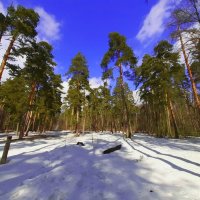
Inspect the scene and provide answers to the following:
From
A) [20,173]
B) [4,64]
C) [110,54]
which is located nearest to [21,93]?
[4,64]

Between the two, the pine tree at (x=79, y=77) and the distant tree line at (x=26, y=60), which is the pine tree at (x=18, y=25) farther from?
the pine tree at (x=79, y=77)

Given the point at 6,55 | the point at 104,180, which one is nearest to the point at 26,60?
the point at 6,55

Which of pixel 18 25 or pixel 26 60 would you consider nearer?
pixel 18 25

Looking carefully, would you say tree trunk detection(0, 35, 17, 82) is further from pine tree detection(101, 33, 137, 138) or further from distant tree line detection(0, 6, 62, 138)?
pine tree detection(101, 33, 137, 138)

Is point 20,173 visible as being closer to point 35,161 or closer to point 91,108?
point 35,161

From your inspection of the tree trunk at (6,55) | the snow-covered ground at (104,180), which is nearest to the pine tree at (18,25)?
the tree trunk at (6,55)

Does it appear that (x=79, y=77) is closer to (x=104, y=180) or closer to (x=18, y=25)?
(x=18, y=25)

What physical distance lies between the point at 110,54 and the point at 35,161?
1612 centimetres

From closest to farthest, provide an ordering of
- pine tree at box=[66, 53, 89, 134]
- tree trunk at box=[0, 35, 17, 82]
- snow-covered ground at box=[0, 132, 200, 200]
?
snow-covered ground at box=[0, 132, 200, 200] → tree trunk at box=[0, 35, 17, 82] → pine tree at box=[66, 53, 89, 134]

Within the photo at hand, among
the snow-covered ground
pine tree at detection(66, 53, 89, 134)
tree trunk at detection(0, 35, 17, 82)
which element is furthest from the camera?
pine tree at detection(66, 53, 89, 134)

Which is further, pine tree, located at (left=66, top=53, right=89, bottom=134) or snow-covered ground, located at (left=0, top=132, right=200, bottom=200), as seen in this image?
pine tree, located at (left=66, top=53, right=89, bottom=134)

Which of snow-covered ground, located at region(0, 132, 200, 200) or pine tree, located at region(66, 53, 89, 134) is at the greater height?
pine tree, located at region(66, 53, 89, 134)

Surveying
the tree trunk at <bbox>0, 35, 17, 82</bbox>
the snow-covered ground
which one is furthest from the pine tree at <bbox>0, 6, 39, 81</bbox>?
the snow-covered ground

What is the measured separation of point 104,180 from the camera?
6.09m
